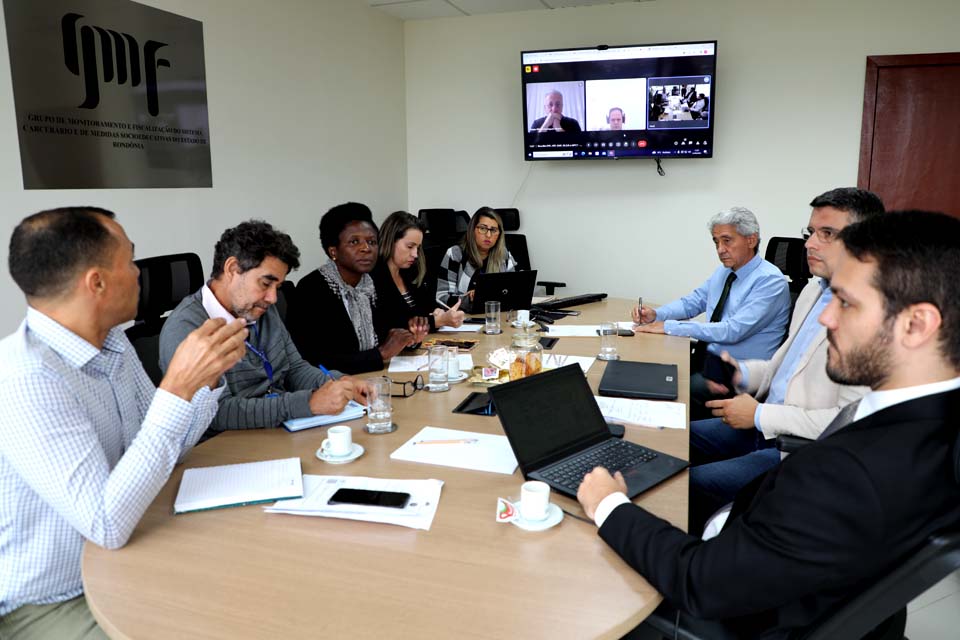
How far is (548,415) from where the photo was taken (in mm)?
1582

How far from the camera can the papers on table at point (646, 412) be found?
1.87 metres

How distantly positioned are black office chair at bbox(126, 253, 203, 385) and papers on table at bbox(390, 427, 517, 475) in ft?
3.02

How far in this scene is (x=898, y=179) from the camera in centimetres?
478

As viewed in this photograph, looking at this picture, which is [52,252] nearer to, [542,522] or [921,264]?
[542,522]

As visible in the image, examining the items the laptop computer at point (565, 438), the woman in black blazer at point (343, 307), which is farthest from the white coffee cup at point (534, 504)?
the woman in black blazer at point (343, 307)

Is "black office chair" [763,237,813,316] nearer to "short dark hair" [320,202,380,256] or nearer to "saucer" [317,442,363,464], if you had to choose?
"short dark hair" [320,202,380,256]

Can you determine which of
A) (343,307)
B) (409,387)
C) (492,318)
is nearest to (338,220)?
(343,307)

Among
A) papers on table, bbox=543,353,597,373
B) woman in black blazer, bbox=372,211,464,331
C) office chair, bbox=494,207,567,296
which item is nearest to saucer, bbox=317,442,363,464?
papers on table, bbox=543,353,597,373

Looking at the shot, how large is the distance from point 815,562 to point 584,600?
1.14 feet

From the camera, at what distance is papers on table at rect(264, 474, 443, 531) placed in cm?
130

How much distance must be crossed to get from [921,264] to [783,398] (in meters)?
1.42

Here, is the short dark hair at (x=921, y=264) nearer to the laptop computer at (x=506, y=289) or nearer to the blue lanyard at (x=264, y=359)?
the blue lanyard at (x=264, y=359)

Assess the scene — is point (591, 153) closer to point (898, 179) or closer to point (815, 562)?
point (898, 179)

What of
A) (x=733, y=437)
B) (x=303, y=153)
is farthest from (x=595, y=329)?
(x=303, y=153)
